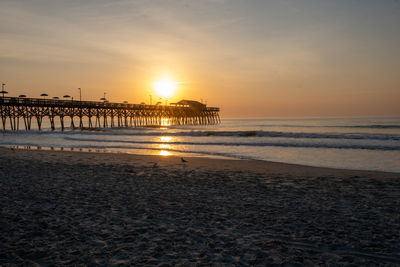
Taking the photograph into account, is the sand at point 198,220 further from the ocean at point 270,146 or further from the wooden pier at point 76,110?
the wooden pier at point 76,110

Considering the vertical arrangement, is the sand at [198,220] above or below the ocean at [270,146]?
above

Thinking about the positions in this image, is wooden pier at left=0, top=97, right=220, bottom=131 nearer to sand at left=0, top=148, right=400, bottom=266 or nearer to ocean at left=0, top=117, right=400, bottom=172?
ocean at left=0, top=117, right=400, bottom=172

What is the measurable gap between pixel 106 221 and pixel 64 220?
2.31 ft

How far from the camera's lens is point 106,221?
16.9 ft

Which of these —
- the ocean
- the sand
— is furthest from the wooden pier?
the sand

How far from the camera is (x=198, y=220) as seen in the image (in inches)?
208

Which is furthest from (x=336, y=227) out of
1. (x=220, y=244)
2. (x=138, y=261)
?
(x=138, y=261)

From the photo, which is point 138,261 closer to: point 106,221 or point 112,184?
point 106,221

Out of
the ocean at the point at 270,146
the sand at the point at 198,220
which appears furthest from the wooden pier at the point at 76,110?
the sand at the point at 198,220

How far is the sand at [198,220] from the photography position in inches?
150

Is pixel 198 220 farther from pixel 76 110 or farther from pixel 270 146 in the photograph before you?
pixel 76 110

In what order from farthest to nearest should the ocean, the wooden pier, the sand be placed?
1. the wooden pier
2. the ocean
3. the sand

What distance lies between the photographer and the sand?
3811mm

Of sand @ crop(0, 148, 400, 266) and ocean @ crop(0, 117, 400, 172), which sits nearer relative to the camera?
sand @ crop(0, 148, 400, 266)
